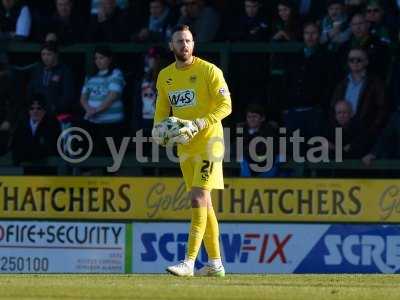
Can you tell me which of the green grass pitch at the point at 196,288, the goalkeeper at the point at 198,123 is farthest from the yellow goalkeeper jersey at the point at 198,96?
the green grass pitch at the point at 196,288

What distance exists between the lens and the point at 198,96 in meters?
12.0

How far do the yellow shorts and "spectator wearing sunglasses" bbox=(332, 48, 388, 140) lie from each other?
405 centimetres

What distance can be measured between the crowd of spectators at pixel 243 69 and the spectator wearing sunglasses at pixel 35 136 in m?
0.02

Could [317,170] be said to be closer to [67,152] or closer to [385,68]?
[385,68]

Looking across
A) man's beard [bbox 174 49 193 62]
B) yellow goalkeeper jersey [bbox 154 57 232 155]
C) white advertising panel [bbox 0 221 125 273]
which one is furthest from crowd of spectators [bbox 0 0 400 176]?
man's beard [bbox 174 49 193 62]

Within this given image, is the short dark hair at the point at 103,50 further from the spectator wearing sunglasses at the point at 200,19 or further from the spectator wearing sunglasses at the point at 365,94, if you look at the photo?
the spectator wearing sunglasses at the point at 365,94

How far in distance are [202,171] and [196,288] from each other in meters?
1.47

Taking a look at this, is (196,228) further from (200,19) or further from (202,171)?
(200,19)

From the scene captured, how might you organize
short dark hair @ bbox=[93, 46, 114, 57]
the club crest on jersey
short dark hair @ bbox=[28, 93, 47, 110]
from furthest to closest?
short dark hair @ bbox=[28, 93, 47, 110] → short dark hair @ bbox=[93, 46, 114, 57] → the club crest on jersey

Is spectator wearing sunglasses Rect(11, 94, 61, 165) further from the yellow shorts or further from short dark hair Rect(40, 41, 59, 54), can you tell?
the yellow shorts

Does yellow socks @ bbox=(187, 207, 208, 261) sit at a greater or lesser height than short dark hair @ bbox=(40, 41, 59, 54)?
lesser

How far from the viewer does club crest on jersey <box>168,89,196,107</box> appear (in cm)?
1197

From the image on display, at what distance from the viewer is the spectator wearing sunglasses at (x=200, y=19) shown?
55.8 feet

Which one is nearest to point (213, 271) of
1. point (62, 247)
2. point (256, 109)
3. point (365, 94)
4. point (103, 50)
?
point (62, 247)
